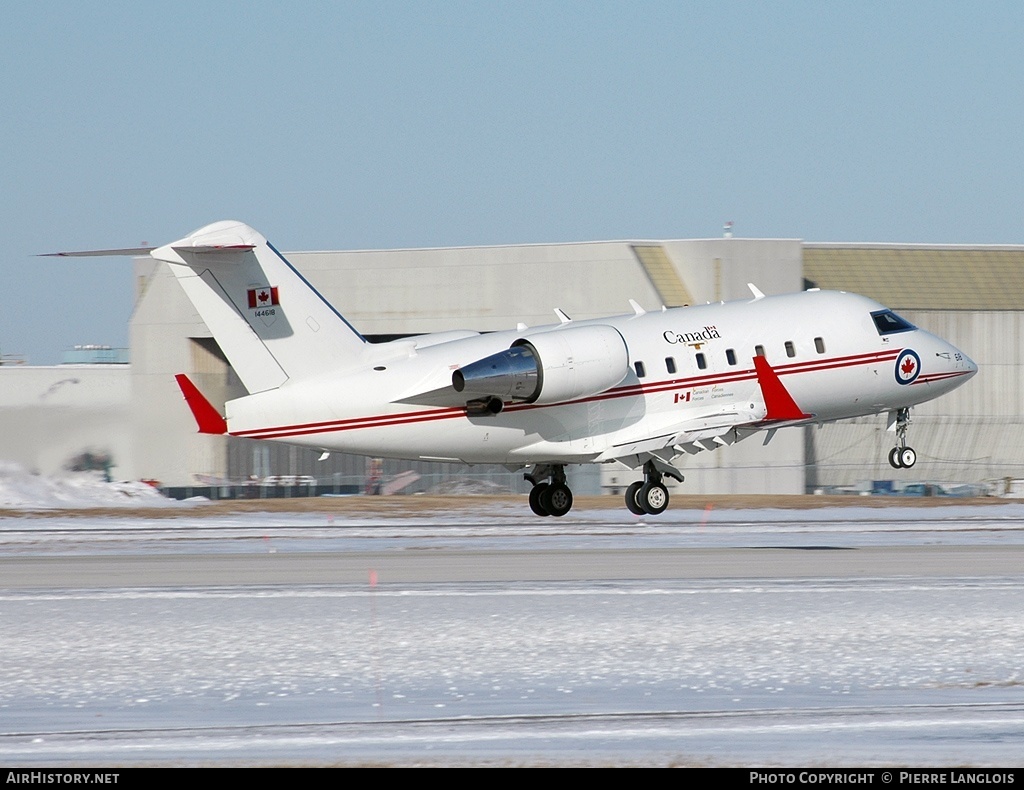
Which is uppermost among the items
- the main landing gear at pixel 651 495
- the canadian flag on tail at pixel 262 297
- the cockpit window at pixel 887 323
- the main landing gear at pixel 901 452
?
the canadian flag on tail at pixel 262 297

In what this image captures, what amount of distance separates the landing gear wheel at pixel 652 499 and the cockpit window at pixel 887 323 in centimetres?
627

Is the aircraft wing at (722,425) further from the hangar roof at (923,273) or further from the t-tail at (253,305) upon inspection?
the hangar roof at (923,273)

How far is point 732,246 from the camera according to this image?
177ft

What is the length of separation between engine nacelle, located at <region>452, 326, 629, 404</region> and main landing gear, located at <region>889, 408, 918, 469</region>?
6983 mm

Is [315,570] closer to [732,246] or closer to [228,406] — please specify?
[228,406]

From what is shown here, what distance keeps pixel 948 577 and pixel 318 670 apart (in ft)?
33.6

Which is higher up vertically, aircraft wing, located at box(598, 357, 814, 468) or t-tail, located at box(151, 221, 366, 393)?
t-tail, located at box(151, 221, 366, 393)

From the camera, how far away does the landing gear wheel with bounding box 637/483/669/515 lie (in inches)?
1222

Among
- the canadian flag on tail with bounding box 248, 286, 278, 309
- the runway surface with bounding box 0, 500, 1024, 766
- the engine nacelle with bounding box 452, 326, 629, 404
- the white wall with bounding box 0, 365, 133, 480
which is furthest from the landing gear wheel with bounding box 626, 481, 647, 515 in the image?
the white wall with bounding box 0, 365, 133, 480

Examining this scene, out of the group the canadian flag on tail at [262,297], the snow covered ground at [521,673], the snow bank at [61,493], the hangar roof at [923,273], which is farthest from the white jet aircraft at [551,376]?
the hangar roof at [923,273]

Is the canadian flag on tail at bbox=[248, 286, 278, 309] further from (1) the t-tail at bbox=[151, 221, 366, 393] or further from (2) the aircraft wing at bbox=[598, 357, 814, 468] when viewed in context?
(2) the aircraft wing at bbox=[598, 357, 814, 468]

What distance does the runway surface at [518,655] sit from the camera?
10336mm
